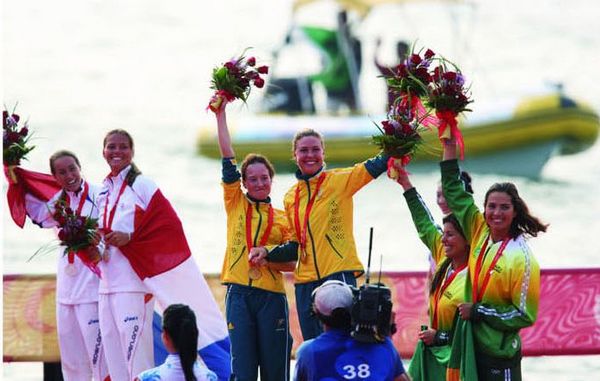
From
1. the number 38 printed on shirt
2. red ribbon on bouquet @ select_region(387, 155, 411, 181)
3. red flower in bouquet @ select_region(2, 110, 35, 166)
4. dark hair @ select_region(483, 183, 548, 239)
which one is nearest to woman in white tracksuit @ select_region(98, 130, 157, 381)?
red flower in bouquet @ select_region(2, 110, 35, 166)

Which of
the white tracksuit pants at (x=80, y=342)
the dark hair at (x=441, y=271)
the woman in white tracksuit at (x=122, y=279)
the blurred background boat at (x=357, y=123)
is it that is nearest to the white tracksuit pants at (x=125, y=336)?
the woman in white tracksuit at (x=122, y=279)

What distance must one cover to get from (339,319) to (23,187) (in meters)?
3.95

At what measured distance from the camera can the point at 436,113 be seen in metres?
9.62

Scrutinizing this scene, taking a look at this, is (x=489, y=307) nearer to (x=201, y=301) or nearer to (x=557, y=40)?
(x=201, y=301)

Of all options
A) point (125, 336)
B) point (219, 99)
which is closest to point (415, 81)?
point (219, 99)

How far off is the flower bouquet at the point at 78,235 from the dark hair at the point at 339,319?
2.86m

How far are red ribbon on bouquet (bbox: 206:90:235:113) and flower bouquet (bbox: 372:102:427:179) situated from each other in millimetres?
1062

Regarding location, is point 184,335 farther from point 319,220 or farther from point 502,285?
point 319,220

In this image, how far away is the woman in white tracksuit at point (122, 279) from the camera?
34.3 feet

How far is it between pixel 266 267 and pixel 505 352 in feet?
6.14

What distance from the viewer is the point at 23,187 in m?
11.1

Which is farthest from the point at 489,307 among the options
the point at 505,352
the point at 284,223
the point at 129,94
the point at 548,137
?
the point at 129,94

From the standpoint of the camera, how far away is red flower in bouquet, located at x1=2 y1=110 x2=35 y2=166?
11062 millimetres

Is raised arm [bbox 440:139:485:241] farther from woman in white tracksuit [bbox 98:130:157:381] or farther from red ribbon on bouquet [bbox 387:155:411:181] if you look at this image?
woman in white tracksuit [bbox 98:130:157:381]
